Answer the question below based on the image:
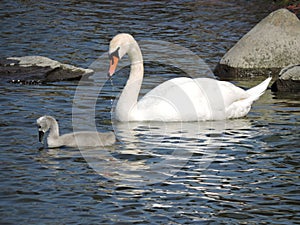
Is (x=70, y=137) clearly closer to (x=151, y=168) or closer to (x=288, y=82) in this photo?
(x=151, y=168)

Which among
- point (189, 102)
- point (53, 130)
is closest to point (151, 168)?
point (53, 130)

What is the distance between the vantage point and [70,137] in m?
9.94

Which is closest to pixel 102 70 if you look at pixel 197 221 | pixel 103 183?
pixel 103 183

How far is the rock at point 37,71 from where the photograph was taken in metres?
14.2

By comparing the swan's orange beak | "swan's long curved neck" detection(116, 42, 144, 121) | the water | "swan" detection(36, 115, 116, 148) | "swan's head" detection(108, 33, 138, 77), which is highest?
"swan's head" detection(108, 33, 138, 77)

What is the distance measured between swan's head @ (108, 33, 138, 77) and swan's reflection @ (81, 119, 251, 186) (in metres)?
0.87

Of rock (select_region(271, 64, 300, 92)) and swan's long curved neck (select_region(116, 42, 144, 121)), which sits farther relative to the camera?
rock (select_region(271, 64, 300, 92))

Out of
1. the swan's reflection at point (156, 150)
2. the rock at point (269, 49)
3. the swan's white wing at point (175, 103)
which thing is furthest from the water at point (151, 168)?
the rock at point (269, 49)

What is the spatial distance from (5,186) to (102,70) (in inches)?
282

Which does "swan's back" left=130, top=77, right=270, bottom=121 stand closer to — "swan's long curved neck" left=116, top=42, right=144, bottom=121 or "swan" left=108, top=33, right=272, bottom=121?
"swan" left=108, top=33, right=272, bottom=121

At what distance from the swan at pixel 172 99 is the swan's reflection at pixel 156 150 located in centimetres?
13

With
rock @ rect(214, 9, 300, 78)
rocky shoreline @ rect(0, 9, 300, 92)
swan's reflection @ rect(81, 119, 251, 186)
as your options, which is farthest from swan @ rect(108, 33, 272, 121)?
rock @ rect(214, 9, 300, 78)

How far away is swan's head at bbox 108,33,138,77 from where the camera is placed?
36.9 ft

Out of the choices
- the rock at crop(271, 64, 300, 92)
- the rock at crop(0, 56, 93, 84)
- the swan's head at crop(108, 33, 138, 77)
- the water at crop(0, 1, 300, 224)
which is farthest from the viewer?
the rock at crop(0, 56, 93, 84)
